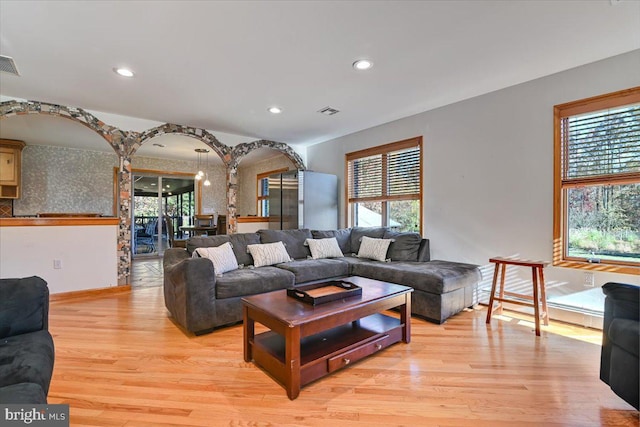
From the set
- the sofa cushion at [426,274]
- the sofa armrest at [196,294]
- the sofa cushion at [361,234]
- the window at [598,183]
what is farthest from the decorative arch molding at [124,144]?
the window at [598,183]

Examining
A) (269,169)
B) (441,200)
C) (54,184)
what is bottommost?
(441,200)

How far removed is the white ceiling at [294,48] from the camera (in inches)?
80.2

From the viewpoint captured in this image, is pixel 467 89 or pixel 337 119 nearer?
pixel 467 89

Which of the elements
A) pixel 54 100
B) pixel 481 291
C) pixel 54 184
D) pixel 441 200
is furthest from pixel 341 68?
pixel 54 184

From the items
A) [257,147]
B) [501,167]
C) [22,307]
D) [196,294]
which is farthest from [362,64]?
[257,147]

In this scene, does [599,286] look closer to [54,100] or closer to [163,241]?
[54,100]

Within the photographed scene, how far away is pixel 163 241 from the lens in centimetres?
775

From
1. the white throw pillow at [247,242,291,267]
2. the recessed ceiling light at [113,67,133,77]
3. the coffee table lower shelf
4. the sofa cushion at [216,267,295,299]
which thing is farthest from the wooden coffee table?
the recessed ceiling light at [113,67,133,77]

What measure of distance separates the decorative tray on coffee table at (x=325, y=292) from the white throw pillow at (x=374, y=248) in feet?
4.87

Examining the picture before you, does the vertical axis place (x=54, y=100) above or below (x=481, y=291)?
above

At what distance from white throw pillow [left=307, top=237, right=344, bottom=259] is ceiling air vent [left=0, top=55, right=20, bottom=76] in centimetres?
353

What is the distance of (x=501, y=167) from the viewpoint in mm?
3385

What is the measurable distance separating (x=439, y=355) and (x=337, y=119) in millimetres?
3371

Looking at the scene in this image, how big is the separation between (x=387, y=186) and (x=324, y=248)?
4.85ft
